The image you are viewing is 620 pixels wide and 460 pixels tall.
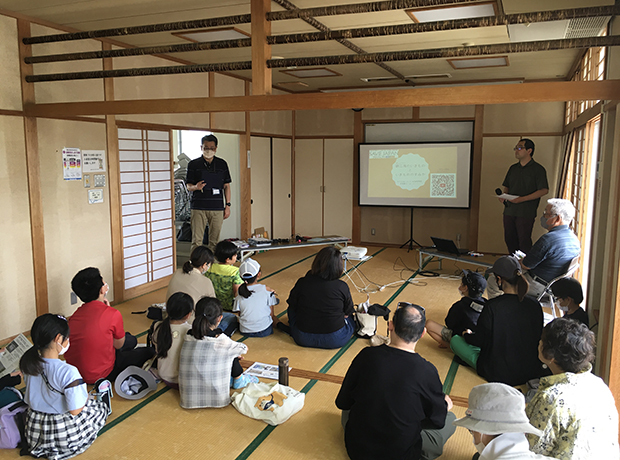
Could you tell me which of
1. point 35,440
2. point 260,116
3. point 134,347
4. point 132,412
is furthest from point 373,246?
point 35,440

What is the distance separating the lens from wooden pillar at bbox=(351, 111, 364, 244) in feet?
28.5

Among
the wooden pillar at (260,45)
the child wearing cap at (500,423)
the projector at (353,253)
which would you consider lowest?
the projector at (353,253)

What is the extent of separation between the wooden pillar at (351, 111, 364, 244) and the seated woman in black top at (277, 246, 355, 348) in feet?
16.1

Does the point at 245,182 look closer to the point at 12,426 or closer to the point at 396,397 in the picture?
the point at 12,426

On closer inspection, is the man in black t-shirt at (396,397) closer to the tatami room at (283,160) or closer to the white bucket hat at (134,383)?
the tatami room at (283,160)

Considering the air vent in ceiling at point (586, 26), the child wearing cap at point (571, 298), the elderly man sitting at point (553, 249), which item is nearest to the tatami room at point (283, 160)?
the air vent in ceiling at point (586, 26)

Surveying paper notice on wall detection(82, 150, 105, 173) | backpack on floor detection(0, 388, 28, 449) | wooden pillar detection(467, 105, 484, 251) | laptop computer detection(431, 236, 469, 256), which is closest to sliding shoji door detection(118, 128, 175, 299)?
paper notice on wall detection(82, 150, 105, 173)

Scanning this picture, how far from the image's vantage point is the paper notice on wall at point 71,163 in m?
4.61

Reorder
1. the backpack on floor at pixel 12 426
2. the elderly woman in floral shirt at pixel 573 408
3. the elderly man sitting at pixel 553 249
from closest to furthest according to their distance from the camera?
1. the elderly woman in floral shirt at pixel 573 408
2. the backpack on floor at pixel 12 426
3. the elderly man sitting at pixel 553 249

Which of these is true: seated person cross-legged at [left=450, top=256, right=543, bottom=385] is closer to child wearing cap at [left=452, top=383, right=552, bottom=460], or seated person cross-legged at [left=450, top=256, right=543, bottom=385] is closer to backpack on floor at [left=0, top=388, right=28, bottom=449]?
child wearing cap at [left=452, top=383, right=552, bottom=460]

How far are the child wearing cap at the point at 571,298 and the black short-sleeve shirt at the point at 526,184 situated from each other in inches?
102

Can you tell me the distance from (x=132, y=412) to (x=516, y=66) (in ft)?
19.2

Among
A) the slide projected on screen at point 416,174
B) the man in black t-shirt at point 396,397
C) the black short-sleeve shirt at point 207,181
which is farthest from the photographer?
the slide projected on screen at point 416,174

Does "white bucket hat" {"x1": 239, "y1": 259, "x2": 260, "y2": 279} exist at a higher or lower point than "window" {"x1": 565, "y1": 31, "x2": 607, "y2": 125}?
lower
